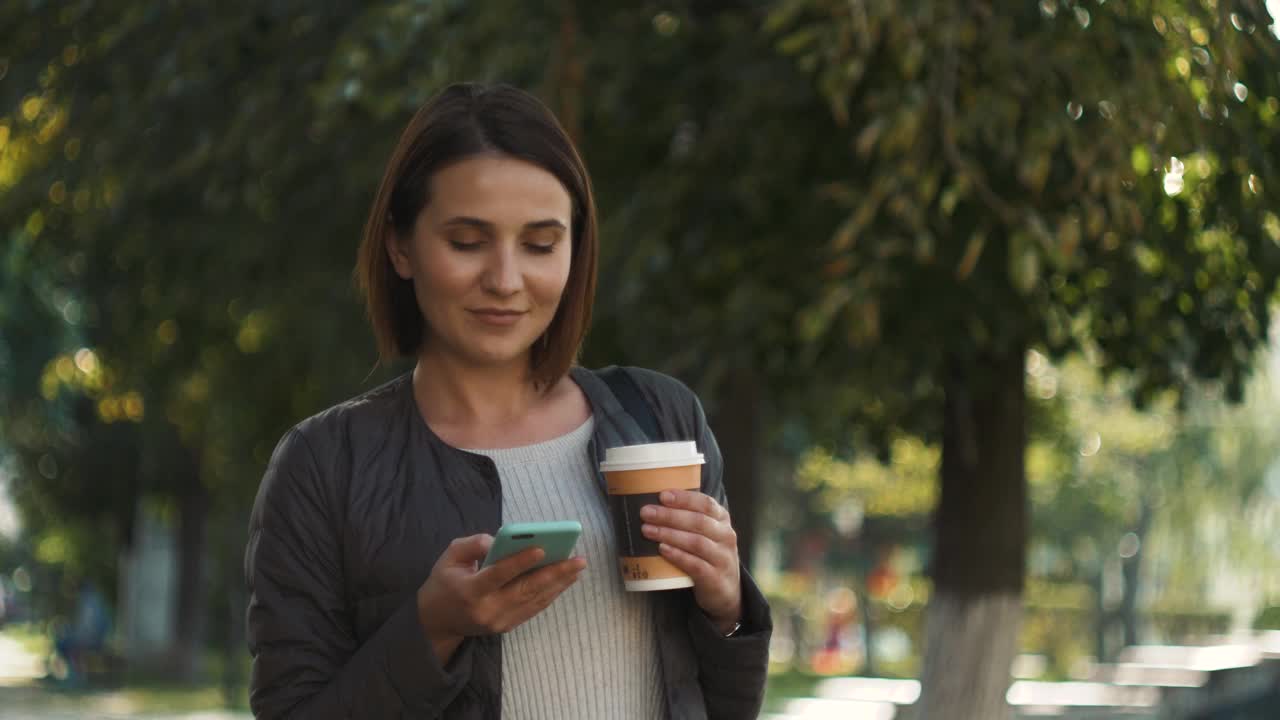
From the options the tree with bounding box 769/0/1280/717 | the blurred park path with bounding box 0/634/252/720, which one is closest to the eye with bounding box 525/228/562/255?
the tree with bounding box 769/0/1280/717

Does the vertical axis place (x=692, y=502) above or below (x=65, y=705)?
above

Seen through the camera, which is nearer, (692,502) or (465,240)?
(692,502)

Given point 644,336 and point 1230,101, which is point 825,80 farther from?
point 644,336

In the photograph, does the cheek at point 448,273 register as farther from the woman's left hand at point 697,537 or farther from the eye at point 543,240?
the woman's left hand at point 697,537

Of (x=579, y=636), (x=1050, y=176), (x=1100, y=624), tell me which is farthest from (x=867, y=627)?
(x=579, y=636)

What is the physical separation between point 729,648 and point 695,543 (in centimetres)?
21

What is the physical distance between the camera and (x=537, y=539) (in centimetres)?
194

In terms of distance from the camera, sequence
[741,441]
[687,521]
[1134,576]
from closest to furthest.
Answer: [687,521]
[741,441]
[1134,576]

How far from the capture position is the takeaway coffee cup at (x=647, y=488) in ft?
6.99

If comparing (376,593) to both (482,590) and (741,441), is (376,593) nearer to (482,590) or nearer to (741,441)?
(482,590)

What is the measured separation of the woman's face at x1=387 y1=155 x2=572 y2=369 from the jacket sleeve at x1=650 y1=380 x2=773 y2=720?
253 mm

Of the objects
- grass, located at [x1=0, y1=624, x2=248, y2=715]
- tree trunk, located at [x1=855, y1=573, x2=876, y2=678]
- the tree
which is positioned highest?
the tree

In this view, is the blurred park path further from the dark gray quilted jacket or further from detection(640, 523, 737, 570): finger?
detection(640, 523, 737, 570): finger

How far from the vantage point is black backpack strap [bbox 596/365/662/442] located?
7.77 ft
